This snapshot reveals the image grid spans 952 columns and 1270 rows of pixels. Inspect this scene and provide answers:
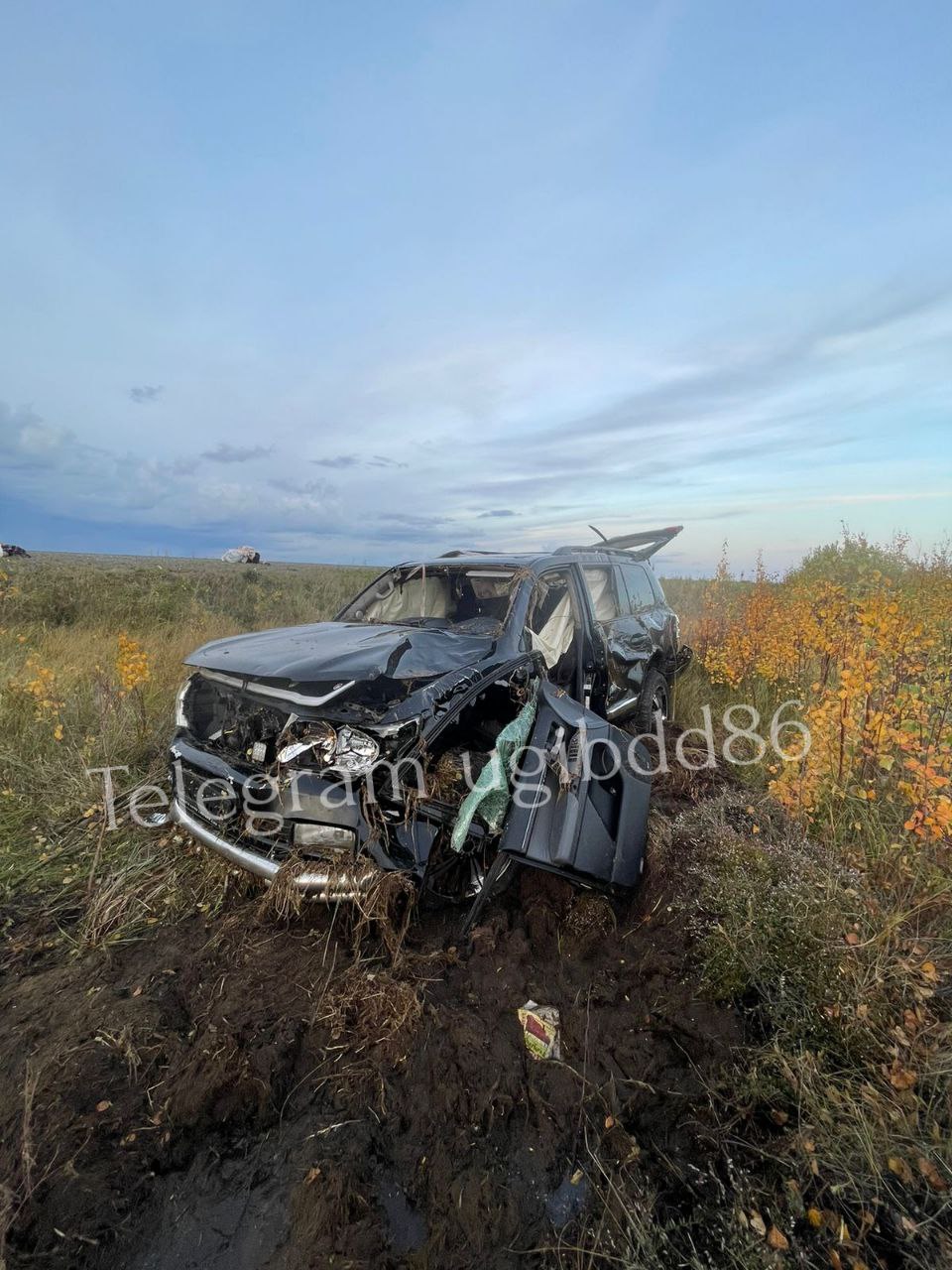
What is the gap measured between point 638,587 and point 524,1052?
4.63 meters

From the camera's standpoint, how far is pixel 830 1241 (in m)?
1.43

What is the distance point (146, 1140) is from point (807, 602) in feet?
18.7

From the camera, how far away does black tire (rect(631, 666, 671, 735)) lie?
529cm

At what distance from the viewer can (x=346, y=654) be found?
2928 mm

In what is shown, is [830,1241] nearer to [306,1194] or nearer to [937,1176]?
[937,1176]

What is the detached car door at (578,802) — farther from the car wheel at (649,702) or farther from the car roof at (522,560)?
the car wheel at (649,702)

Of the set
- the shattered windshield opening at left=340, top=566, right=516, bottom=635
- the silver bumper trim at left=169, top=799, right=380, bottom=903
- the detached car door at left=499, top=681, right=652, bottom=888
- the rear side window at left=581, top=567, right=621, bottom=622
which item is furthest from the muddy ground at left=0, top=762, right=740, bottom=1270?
the rear side window at left=581, top=567, right=621, bottom=622

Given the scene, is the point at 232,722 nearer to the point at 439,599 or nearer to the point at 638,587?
the point at 439,599

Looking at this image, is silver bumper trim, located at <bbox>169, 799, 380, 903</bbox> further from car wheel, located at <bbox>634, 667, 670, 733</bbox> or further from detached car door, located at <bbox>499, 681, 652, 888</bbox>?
car wheel, located at <bbox>634, 667, 670, 733</bbox>

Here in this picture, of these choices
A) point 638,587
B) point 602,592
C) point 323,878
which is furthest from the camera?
point 638,587

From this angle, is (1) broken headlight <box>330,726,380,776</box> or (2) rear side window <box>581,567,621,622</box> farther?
(2) rear side window <box>581,567,621,622</box>

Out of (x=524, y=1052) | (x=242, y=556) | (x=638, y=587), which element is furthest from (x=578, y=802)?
(x=242, y=556)

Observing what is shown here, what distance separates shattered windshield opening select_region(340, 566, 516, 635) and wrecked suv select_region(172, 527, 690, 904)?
0.28m

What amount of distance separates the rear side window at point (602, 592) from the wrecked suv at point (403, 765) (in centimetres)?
142
